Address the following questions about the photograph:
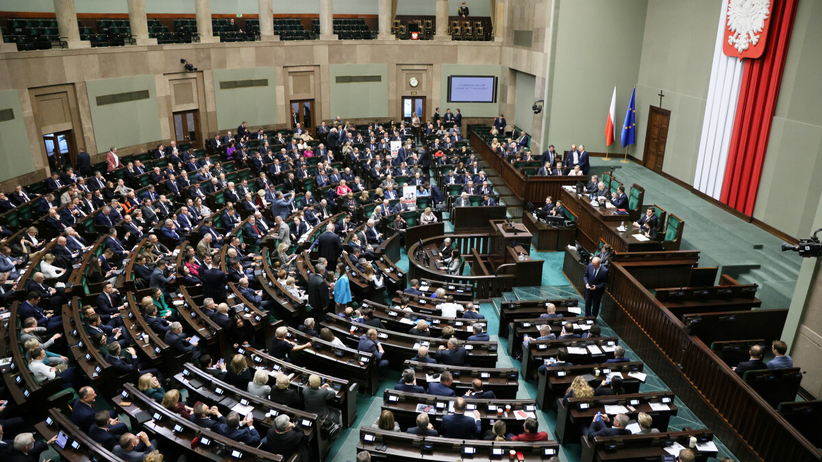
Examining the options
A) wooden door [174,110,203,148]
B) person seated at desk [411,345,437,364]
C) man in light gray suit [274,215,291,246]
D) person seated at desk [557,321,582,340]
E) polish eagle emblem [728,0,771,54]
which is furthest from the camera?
wooden door [174,110,203,148]

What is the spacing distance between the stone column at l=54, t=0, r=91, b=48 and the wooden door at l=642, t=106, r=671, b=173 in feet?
55.7

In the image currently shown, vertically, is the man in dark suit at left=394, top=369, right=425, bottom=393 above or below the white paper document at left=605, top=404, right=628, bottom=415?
above

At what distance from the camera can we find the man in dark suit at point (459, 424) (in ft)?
19.6

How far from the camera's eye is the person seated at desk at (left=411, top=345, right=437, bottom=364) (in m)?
7.23

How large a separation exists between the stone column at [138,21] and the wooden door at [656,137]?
16.0 m

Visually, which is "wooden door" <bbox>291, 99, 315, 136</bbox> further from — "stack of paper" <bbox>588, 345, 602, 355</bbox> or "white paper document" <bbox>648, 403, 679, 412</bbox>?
"white paper document" <bbox>648, 403, 679, 412</bbox>

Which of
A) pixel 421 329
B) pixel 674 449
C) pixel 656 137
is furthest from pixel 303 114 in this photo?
pixel 674 449

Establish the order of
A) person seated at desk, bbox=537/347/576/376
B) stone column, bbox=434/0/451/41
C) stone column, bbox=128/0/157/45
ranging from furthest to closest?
stone column, bbox=434/0/451/41 < stone column, bbox=128/0/157/45 < person seated at desk, bbox=537/347/576/376

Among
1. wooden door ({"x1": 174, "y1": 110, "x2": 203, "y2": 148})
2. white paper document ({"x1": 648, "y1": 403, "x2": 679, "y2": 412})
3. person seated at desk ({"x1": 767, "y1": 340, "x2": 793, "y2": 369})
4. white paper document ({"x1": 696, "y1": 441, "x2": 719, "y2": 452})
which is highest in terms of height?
wooden door ({"x1": 174, "y1": 110, "x2": 203, "y2": 148})

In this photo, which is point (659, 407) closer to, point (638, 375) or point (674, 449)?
point (638, 375)

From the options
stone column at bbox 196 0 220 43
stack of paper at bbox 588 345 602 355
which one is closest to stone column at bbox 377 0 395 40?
stone column at bbox 196 0 220 43

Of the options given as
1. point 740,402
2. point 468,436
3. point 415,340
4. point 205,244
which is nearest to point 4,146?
point 205,244

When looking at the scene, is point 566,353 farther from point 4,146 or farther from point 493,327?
point 4,146

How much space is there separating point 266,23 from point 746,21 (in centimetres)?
1616
